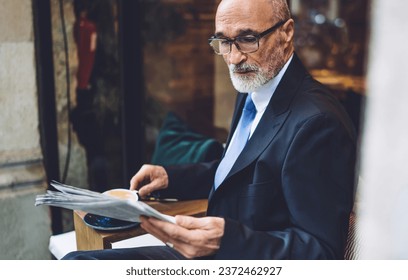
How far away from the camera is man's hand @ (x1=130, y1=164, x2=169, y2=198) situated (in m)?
1.63

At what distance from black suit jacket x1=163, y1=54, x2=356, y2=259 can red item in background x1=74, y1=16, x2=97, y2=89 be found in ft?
4.61

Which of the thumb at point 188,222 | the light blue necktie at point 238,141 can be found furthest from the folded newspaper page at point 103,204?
the light blue necktie at point 238,141

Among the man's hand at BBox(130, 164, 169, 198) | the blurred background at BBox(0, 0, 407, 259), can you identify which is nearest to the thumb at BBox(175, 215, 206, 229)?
the man's hand at BBox(130, 164, 169, 198)

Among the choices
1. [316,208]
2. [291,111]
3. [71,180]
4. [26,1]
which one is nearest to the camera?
[316,208]

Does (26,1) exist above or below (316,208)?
above

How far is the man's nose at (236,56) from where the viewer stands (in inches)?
55.7

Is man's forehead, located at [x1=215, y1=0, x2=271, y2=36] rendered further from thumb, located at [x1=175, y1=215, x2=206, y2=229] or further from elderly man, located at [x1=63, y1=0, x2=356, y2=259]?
thumb, located at [x1=175, y1=215, x2=206, y2=229]

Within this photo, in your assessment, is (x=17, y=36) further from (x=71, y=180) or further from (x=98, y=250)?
(x=98, y=250)

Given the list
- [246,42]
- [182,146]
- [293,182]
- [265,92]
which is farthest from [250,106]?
[182,146]

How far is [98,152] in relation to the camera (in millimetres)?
2725

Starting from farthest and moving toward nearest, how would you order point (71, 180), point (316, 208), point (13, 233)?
1. point (71, 180)
2. point (13, 233)
3. point (316, 208)

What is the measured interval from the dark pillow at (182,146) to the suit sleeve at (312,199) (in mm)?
1017

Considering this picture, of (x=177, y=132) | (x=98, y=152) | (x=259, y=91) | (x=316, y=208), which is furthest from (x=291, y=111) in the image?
(x=98, y=152)

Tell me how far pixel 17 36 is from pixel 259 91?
4.22 ft
